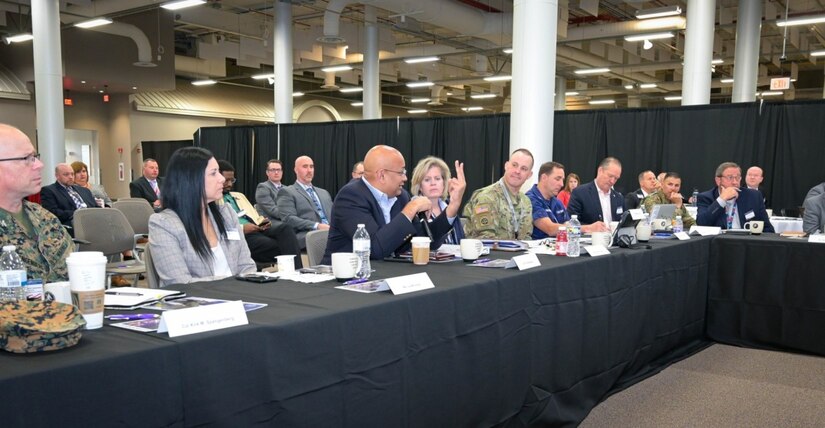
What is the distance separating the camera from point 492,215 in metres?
3.81

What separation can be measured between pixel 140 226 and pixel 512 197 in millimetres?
3566

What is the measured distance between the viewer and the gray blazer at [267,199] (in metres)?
6.03

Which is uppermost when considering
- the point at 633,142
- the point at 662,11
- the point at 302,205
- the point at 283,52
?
the point at 662,11

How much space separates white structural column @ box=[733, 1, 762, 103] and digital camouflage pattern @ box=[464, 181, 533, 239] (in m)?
8.03

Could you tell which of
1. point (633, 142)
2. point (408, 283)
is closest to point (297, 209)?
point (408, 283)

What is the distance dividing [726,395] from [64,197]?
5.85m

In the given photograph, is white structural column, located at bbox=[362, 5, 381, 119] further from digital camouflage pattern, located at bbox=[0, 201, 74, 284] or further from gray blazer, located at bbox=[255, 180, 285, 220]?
digital camouflage pattern, located at bbox=[0, 201, 74, 284]

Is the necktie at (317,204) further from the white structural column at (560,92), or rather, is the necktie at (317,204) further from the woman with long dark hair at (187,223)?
the white structural column at (560,92)

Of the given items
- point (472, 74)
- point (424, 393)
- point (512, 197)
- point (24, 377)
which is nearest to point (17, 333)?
point (24, 377)

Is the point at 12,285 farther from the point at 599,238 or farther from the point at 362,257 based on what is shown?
the point at 599,238

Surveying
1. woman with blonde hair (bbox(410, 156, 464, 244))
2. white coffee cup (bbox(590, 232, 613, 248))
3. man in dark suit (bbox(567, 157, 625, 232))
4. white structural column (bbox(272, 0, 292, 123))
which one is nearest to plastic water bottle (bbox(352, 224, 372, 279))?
woman with blonde hair (bbox(410, 156, 464, 244))

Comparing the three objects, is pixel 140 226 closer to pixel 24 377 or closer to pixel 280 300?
pixel 280 300

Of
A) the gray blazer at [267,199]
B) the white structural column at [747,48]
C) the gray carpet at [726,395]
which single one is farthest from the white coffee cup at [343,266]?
the white structural column at [747,48]

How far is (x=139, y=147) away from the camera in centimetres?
1501
